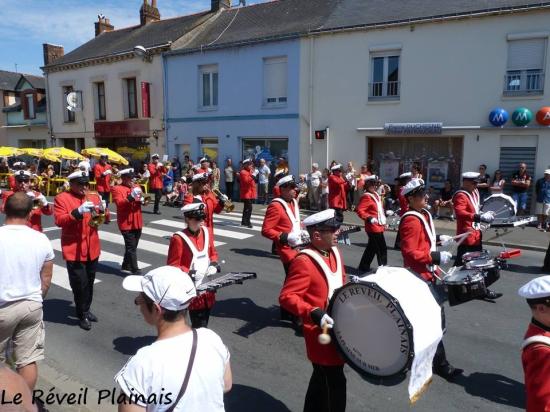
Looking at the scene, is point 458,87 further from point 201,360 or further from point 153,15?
point 153,15

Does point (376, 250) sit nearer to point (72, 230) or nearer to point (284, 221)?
point (284, 221)

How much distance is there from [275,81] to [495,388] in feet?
52.5

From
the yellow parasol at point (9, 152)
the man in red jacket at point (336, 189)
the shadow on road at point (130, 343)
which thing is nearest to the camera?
the shadow on road at point (130, 343)

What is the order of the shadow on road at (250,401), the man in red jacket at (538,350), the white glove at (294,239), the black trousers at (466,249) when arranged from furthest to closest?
the black trousers at (466,249) → the white glove at (294,239) → the shadow on road at (250,401) → the man in red jacket at (538,350)

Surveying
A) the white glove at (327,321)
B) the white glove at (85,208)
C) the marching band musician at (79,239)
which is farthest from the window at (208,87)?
the white glove at (327,321)

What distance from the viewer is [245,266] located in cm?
888

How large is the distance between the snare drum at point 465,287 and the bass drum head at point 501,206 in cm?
311

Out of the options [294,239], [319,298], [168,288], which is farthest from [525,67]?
[168,288]

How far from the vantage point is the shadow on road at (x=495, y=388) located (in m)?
4.18

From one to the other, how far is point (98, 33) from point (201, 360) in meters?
32.3

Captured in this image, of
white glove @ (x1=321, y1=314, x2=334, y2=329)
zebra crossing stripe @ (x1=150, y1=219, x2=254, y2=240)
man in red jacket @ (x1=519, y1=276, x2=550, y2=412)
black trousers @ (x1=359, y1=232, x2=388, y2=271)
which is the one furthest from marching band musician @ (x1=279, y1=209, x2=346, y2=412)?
zebra crossing stripe @ (x1=150, y1=219, x2=254, y2=240)

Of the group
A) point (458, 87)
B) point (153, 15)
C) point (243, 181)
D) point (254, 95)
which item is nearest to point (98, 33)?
point (153, 15)

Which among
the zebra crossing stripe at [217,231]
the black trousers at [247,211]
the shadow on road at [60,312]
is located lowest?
the shadow on road at [60,312]

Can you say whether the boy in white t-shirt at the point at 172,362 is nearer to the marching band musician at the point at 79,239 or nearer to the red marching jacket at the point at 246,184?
the marching band musician at the point at 79,239
